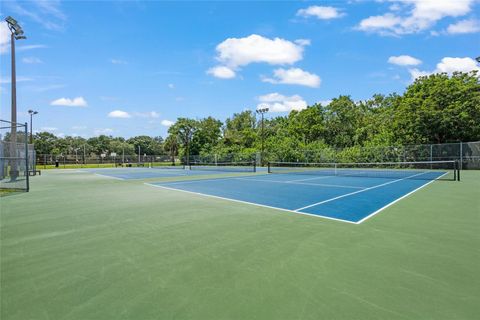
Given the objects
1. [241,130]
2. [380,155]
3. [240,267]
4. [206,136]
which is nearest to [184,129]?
[206,136]

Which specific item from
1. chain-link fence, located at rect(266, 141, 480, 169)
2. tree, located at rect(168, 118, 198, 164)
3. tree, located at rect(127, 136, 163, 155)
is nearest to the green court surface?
chain-link fence, located at rect(266, 141, 480, 169)

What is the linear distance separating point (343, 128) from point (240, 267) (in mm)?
50571

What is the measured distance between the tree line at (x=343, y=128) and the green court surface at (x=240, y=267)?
91.6ft

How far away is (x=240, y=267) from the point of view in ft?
10.9

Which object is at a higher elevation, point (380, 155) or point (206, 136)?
point (206, 136)

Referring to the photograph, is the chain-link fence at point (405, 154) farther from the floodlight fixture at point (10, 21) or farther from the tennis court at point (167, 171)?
the floodlight fixture at point (10, 21)

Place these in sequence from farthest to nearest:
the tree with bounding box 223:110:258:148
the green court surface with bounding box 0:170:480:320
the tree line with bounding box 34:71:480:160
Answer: the tree with bounding box 223:110:258:148 → the tree line with bounding box 34:71:480:160 → the green court surface with bounding box 0:170:480:320

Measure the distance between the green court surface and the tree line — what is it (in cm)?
2793

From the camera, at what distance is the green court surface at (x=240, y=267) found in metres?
2.42

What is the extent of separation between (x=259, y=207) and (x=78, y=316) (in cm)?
530

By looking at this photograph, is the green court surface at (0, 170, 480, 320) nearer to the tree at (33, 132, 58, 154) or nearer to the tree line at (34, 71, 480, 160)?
the tree line at (34, 71, 480, 160)

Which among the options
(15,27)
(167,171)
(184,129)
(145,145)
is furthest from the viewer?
(145,145)

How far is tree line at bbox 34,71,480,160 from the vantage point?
28.9m

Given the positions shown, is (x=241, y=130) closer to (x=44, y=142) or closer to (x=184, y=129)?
(x=184, y=129)
